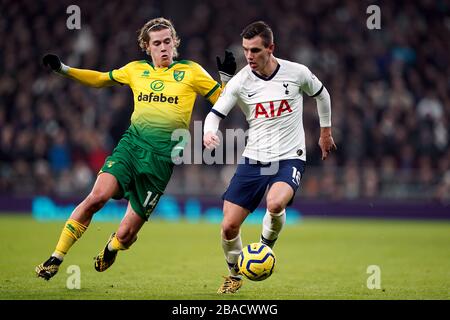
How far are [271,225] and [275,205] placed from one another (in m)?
0.44

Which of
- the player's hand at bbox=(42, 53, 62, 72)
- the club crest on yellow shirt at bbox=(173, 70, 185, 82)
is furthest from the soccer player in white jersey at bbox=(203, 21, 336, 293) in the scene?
the player's hand at bbox=(42, 53, 62, 72)

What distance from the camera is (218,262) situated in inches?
464

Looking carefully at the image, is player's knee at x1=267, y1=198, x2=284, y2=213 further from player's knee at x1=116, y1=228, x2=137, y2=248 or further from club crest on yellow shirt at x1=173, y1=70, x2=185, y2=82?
club crest on yellow shirt at x1=173, y1=70, x2=185, y2=82

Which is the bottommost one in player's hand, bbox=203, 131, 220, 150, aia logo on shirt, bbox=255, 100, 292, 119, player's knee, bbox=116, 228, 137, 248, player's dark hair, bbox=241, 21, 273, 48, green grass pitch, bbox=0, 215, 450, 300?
green grass pitch, bbox=0, 215, 450, 300

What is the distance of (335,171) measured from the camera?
771 inches

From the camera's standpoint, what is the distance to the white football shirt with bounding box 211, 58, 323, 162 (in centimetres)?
874

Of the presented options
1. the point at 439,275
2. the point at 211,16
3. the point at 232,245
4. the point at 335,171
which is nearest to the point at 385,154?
the point at 335,171

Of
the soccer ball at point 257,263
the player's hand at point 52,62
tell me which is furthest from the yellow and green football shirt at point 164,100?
Result: the soccer ball at point 257,263

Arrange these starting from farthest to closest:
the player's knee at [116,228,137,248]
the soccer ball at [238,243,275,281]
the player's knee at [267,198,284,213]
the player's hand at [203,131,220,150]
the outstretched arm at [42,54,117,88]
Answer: the outstretched arm at [42,54,117,88] → the player's knee at [116,228,137,248] → the player's knee at [267,198,284,213] → the soccer ball at [238,243,275,281] → the player's hand at [203,131,220,150]

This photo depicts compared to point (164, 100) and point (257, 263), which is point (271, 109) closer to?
point (164, 100)

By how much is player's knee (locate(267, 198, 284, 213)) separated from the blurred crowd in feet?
35.7

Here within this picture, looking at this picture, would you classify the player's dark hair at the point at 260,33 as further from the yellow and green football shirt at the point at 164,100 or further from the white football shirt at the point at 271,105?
the yellow and green football shirt at the point at 164,100

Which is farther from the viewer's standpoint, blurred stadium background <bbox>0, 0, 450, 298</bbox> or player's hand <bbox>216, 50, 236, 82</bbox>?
blurred stadium background <bbox>0, 0, 450, 298</bbox>

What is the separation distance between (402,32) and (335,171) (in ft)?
18.2
